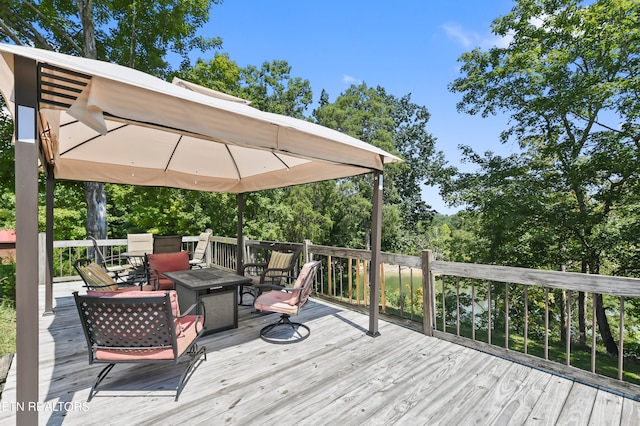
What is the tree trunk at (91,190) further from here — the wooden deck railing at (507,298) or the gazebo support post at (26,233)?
the gazebo support post at (26,233)

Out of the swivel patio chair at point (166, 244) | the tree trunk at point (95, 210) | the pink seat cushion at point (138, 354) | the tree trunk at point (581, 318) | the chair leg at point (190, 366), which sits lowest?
the tree trunk at point (581, 318)

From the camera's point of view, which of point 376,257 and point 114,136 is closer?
point 376,257

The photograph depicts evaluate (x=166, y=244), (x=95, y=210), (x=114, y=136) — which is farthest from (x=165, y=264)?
(x=95, y=210)

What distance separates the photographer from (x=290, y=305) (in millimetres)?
3432

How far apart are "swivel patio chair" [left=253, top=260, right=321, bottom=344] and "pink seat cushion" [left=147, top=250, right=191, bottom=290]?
190 cm

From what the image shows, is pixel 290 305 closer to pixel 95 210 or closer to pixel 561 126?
pixel 95 210

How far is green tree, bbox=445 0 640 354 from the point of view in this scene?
733 cm

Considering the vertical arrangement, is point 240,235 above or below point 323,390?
above

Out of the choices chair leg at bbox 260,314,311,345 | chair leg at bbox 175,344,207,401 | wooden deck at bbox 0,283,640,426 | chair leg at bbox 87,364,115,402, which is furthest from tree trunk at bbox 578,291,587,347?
chair leg at bbox 87,364,115,402

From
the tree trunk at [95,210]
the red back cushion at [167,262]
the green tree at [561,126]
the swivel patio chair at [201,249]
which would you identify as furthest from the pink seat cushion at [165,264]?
the green tree at [561,126]

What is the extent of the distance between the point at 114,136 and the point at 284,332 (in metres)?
3.53

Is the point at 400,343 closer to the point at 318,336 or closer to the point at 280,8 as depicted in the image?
the point at 318,336

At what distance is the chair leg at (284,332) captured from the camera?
350 cm

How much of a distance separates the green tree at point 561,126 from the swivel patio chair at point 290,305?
22.9 feet
